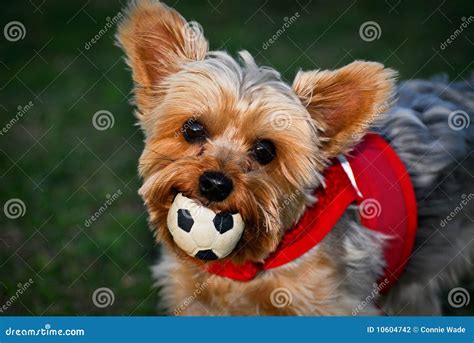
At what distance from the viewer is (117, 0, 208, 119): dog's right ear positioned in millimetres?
3943

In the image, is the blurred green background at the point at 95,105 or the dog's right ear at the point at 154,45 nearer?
the dog's right ear at the point at 154,45

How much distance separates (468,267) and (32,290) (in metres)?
2.61

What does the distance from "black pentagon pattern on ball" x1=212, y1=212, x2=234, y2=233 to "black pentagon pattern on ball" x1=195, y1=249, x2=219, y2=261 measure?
0.38 feet

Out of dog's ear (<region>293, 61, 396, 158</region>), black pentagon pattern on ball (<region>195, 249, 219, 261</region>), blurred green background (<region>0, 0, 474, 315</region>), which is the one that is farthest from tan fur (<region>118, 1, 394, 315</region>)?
blurred green background (<region>0, 0, 474, 315</region>)

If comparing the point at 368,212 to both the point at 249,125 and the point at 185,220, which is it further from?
the point at 185,220

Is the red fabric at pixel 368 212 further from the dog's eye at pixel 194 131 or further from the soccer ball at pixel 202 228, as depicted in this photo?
the dog's eye at pixel 194 131

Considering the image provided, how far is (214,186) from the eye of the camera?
3557mm

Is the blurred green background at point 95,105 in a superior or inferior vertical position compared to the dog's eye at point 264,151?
inferior

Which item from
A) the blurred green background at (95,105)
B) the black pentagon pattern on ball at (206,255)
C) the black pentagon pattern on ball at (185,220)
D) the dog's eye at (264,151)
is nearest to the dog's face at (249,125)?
the dog's eye at (264,151)

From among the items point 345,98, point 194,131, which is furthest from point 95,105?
point 345,98

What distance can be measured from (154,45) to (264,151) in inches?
30.4

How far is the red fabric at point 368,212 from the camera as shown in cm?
395

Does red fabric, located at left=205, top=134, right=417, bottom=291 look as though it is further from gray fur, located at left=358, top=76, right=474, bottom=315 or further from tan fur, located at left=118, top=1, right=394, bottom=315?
gray fur, located at left=358, top=76, right=474, bottom=315

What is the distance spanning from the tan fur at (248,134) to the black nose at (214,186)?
5 centimetres
